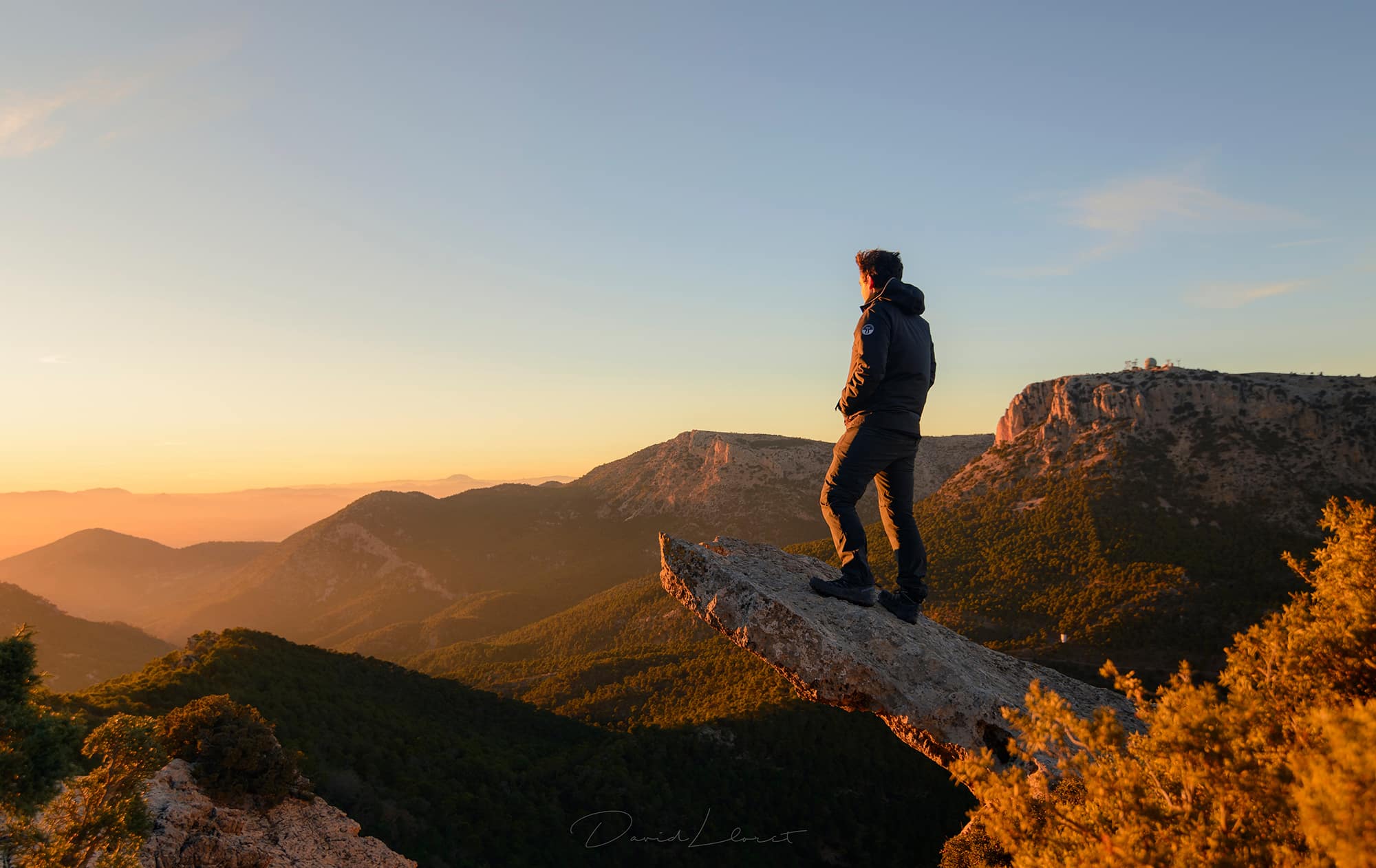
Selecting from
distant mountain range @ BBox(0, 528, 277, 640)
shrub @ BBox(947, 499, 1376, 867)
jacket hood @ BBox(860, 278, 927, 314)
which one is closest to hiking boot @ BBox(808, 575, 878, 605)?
shrub @ BBox(947, 499, 1376, 867)

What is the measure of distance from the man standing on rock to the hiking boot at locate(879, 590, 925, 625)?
48 cm

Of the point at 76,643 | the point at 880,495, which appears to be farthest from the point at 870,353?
the point at 76,643

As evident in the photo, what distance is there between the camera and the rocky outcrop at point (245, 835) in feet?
28.1

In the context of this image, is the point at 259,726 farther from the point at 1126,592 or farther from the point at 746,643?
the point at 1126,592

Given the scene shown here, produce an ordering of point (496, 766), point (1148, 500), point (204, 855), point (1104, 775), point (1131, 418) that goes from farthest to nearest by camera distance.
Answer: point (1131, 418) < point (1148, 500) < point (496, 766) < point (204, 855) < point (1104, 775)

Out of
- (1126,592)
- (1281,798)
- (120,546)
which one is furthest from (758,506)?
(120,546)

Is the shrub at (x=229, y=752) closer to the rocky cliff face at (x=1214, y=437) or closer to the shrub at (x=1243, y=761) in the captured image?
the shrub at (x=1243, y=761)

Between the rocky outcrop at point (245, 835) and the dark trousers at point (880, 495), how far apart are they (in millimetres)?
10476

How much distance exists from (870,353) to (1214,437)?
53667 millimetres

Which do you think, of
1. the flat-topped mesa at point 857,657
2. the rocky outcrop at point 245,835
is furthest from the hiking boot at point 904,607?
the rocky outcrop at point 245,835

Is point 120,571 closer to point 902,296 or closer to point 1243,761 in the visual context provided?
point 902,296

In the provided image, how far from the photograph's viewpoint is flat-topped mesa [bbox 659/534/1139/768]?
7.40 meters

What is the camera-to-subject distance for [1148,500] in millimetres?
41125

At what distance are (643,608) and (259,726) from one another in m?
48.0
